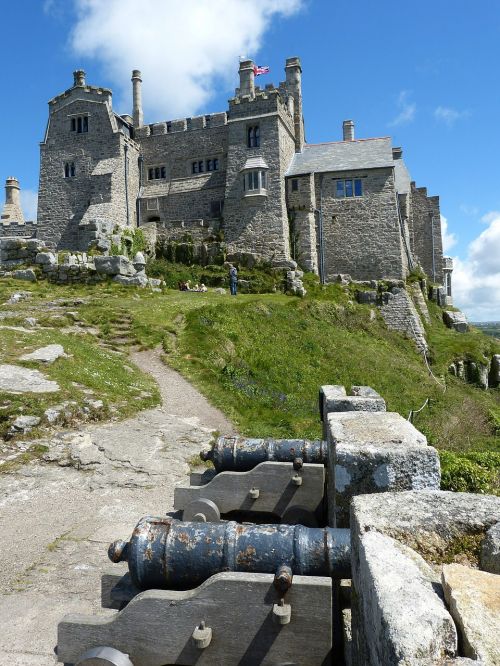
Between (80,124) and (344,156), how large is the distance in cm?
1917

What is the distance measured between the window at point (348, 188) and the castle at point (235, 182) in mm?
68

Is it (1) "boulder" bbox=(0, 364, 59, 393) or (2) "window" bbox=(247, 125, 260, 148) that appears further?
(2) "window" bbox=(247, 125, 260, 148)

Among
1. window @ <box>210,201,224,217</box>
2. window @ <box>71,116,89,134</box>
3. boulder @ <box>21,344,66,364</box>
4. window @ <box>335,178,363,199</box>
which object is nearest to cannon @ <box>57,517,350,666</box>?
boulder @ <box>21,344,66,364</box>

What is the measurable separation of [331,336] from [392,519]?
63.1ft

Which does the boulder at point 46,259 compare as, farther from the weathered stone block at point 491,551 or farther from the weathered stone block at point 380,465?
the weathered stone block at point 491,551

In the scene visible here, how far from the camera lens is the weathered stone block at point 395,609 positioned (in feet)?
7.13

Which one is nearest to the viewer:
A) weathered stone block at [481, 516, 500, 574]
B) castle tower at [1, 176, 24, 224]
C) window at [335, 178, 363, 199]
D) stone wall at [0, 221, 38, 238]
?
weathered stone block at [481, 516, 500, 574]

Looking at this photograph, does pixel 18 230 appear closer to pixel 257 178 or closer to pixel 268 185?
pixel 257 178

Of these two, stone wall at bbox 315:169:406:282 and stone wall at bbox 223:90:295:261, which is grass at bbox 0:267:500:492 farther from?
stone wall at bbox 315:169:406:282

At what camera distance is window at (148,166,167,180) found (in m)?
37.9

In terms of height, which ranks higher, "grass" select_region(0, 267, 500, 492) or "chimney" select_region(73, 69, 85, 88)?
"chimney" select_region(73, 69, 85, 88)

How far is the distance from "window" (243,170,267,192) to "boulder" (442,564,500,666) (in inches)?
1276

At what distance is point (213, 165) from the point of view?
36.8m

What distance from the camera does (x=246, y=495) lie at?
222 inches
